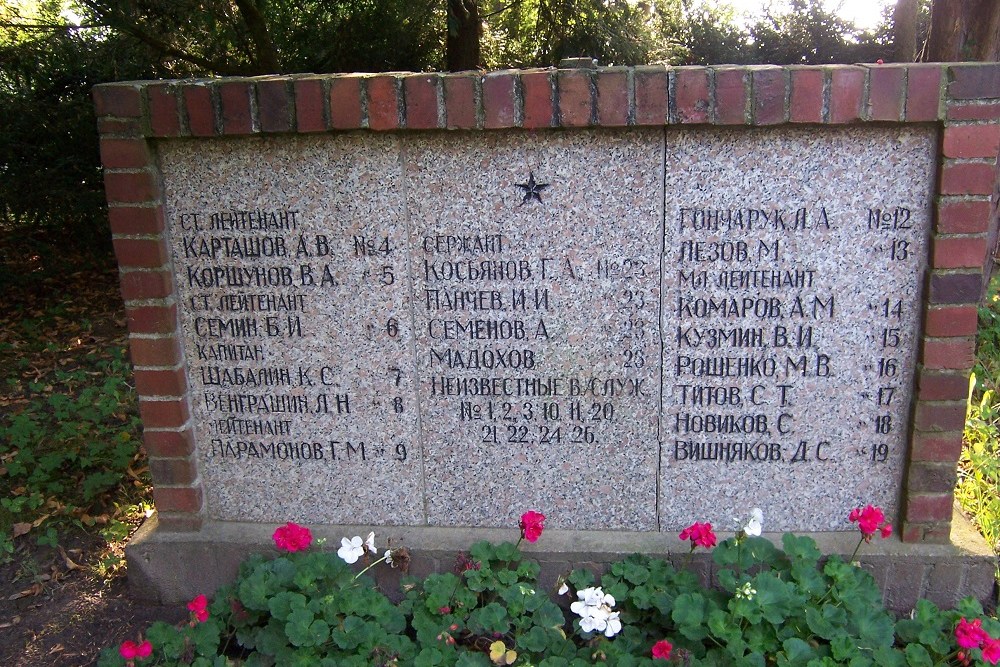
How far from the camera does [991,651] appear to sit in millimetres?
2111

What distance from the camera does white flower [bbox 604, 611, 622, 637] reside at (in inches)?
88.7

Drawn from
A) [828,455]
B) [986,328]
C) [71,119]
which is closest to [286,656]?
[828,455]

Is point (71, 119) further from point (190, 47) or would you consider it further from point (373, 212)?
point (373, 212)

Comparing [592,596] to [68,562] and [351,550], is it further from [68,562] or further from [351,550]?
[68,562]

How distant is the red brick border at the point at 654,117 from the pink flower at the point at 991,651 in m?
0.43

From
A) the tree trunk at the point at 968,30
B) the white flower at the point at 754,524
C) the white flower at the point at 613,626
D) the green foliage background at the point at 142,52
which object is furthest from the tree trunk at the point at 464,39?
the white flower at the point at 613,626

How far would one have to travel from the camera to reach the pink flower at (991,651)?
6.90 ft

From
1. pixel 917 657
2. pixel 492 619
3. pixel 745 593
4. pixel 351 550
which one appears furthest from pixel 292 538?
pixel 917 657

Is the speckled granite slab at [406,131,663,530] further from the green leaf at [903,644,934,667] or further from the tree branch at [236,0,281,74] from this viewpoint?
the tree branch at [236,0,281,74]

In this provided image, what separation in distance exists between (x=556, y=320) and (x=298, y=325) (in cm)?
84

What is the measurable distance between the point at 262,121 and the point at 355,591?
144cm

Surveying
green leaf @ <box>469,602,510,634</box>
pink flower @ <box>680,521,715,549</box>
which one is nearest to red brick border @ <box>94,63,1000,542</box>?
pink flower @ <box>680,521,715,549</box>

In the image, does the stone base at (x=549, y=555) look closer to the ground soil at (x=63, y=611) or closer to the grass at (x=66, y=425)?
the ground soil at (x=63, y=611)

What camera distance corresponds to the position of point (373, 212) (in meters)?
2.47
